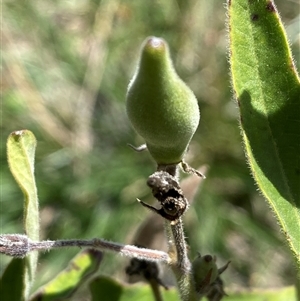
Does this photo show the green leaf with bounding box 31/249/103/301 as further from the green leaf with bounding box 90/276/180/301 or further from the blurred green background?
the blurred green background

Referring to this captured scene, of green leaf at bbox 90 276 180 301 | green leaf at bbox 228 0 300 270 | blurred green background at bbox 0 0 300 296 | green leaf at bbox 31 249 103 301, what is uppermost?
green leaf at bbox 228 0 300 270

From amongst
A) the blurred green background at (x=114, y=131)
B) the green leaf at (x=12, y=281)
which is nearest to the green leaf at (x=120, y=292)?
the green leaf at (x=12, y=281)

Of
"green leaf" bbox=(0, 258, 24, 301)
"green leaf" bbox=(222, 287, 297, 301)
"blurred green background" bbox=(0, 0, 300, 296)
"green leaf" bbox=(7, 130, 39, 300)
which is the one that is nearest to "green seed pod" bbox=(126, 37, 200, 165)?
"green leaf" bbox=(7, 130, 39, 300)

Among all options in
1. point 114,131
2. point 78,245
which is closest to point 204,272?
point 78,245

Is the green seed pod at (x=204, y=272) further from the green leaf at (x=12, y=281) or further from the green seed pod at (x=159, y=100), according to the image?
the green leaf at (x=12, y=281)

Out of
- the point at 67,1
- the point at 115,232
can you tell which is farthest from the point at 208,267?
the point at 67,1

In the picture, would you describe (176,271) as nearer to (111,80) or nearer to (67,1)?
(111,80)

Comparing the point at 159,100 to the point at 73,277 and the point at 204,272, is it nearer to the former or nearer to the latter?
the point at 204,272
